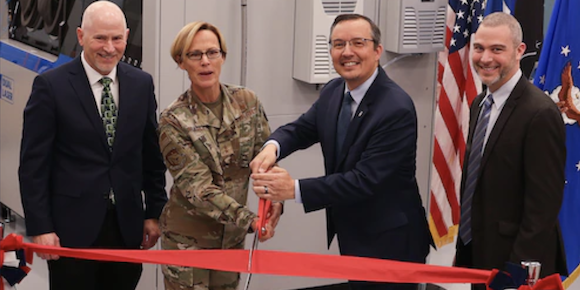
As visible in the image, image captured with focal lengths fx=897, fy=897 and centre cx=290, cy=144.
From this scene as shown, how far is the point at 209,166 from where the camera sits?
400 centimetres

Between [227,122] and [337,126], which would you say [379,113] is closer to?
[337,126]

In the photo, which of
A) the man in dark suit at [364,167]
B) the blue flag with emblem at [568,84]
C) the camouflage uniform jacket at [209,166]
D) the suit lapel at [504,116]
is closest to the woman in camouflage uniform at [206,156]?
the camouflage uniform jacket at [209,166]

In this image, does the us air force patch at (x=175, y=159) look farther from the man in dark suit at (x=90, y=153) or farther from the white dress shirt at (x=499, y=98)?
the white dress shirt at (x=499, y=98)

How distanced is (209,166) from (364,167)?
0.71 meters

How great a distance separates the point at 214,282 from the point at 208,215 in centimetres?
35

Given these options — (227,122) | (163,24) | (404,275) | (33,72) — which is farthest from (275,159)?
(33,72)

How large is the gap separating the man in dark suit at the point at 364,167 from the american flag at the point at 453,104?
81.6 inches

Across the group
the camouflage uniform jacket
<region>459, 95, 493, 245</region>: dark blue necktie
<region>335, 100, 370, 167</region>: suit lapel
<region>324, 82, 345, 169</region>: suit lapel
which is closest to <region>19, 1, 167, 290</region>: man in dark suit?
the camouflage uniform jacket

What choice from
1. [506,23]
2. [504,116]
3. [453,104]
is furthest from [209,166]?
[453,104]

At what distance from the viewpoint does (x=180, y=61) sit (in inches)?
157

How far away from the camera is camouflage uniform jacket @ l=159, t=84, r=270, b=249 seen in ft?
12.9

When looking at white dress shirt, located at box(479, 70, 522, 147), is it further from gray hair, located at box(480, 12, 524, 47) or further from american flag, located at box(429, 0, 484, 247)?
american flag, located at box(429, 0, 484, 247)

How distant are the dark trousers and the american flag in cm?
253

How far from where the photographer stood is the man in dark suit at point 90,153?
13.0 feet
